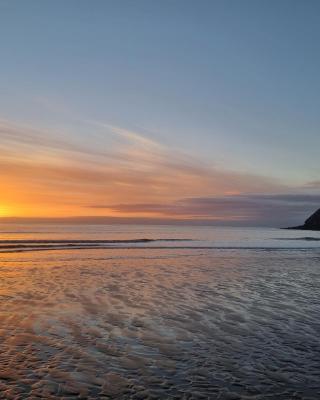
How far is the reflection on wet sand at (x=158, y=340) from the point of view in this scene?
6.91 metres

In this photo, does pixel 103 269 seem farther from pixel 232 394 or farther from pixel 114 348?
pixel 232 394

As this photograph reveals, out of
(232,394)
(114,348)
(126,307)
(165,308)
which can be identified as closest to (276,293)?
(165,308)

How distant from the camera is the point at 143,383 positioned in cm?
705

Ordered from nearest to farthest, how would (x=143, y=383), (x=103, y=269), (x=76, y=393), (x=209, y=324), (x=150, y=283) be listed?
(x=76, y=393) → (x=143, y=383) → (x=209, y=324) → (x=150, y=283) → (x=103, y=269)

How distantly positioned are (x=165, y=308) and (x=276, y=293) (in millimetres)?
5988

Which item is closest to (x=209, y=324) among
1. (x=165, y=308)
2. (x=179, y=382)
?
(x=165, y=308)

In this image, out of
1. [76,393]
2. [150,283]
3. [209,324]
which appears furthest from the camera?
[150,283]

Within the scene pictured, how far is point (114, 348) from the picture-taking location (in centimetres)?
913

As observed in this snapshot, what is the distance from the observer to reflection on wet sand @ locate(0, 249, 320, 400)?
6.91m

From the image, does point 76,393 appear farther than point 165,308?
No

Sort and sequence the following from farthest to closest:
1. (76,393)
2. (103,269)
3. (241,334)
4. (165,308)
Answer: (103,269)
(165,308)
(241,334)
(76,393)

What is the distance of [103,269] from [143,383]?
64.4 feet

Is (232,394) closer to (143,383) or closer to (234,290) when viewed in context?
(143,383)

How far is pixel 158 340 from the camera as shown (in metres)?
9.89
